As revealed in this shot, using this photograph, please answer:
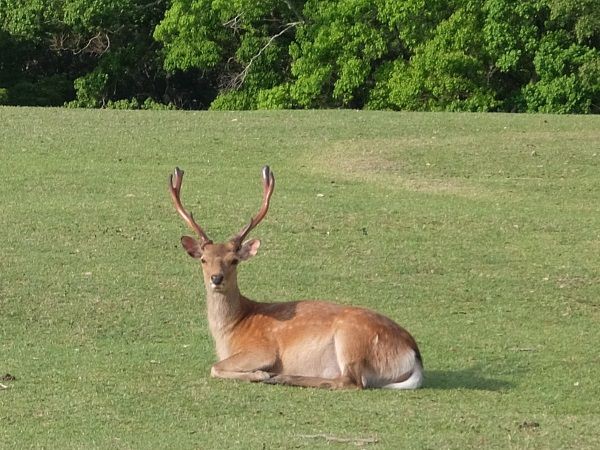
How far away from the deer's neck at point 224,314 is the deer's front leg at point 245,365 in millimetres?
202

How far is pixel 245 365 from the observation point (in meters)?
8.42

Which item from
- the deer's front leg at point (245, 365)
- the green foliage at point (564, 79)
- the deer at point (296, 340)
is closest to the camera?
the deer at point (296, 340)

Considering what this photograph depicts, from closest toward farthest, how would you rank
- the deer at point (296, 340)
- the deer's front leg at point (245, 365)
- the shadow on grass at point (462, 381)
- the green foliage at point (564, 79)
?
1. the deer at point (296, 340)
2. the deer's front leg at point (245, 365)
3. the shadow on grass at point (462, 381)
4. the green foliage at point (564, 79)

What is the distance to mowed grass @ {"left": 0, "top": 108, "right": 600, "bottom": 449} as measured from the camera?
7.55 metres

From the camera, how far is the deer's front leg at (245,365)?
8406mm

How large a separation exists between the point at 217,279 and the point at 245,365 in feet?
1.76

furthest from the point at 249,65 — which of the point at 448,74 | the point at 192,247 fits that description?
the point at 192,247

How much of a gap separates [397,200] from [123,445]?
9440 millimetres

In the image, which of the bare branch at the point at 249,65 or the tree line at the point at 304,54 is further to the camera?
the bare branch at the point at 249,65

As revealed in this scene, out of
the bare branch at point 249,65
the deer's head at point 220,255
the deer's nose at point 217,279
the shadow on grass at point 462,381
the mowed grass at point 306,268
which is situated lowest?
the shadow on grass at point 462,381

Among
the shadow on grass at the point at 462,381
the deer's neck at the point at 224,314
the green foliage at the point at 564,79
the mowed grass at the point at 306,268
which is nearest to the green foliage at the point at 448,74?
the green foliage at the point at 564,79

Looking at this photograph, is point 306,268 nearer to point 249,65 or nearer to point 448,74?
point 448,74

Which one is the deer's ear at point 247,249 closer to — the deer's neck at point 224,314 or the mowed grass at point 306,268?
the deer's neck at point 224,314

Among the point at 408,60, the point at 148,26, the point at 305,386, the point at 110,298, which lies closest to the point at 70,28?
the point at 148,26
